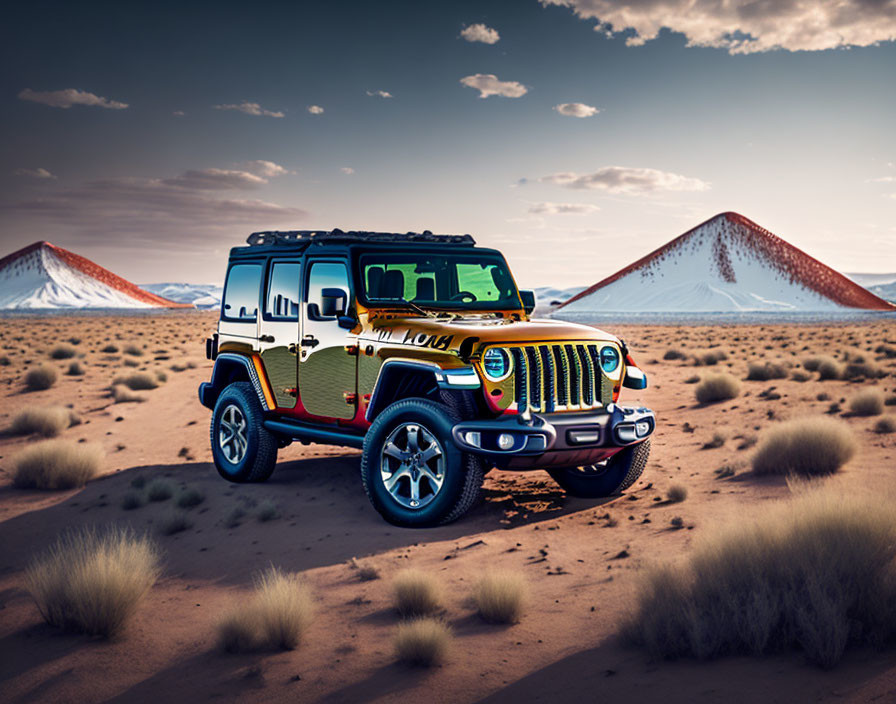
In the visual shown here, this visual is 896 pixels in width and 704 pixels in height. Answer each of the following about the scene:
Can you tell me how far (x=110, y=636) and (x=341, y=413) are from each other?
3.50m

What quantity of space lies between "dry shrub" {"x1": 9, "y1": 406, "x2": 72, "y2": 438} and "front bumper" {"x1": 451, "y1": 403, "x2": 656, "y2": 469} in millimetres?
10562

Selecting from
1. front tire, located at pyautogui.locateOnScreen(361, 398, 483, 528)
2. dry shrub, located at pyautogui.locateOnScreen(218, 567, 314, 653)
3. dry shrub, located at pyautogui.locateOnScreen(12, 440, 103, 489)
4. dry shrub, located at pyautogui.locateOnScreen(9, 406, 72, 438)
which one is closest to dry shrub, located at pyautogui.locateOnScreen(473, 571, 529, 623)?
dry shrub, located at pyautogui.locateOnScreen(218, 567, 314, 653)

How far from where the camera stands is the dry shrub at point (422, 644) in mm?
4992

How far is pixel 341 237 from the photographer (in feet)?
30.2

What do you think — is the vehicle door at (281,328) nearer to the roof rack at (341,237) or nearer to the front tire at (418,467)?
the roof rack at (341,237)

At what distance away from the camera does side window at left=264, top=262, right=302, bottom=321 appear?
941cm

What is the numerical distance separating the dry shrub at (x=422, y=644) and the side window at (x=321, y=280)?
13.6 feet

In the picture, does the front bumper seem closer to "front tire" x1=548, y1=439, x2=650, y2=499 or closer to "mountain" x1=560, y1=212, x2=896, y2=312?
"front tire" x1=548, y1=439, x2=650, y2=499

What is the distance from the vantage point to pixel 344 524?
27.6ft

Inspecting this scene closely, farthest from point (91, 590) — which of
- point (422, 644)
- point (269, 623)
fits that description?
point (422, 644)

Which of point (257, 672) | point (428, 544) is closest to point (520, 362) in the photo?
point (428, 544)

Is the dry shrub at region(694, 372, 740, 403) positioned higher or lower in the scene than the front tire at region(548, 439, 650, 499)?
higher

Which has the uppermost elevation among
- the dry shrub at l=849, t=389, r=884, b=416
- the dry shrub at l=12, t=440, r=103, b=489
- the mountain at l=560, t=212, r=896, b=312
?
the mountain at l=560, t=212, r=896, b=312

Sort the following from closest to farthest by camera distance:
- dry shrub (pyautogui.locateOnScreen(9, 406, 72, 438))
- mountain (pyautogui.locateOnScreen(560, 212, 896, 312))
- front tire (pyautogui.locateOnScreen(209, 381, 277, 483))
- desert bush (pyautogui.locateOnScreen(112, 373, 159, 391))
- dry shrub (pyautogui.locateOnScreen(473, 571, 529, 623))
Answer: dry shrub (pyautogui.locateOnScreen(473, 571, 529, 623))
front tire (pyautogui.locateOnScreen(209, 381, 277, 483))
dry shrub (pyautogui.locateOnScreen(9, 406, 72, 438))
desert bush (pyautogui.locateOnScreen(112, 373, 159, 391))
mountain (pyautogui.locateOnScreen(560, 212, 896, 312))
